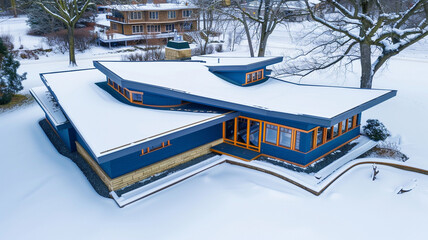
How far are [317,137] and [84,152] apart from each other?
11.4 meters

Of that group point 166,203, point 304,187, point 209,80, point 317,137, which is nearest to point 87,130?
point 166,203

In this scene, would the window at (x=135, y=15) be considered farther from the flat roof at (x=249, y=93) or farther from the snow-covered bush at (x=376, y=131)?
the snow-covered bush at (x=376, y=131)

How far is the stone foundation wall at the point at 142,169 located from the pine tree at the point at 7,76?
10322 millimetres

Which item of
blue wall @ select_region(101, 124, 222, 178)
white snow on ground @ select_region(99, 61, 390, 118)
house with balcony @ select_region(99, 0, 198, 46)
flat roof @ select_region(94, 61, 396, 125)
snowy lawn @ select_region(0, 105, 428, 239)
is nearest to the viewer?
snowy lawn @ select_region(0, 105, 428, 239)

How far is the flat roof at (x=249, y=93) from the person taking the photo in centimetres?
1504

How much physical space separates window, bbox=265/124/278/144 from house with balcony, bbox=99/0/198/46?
33.2m

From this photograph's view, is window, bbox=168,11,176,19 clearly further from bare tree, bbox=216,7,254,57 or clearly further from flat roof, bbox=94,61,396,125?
flat roof, bbox=94,61,396,125

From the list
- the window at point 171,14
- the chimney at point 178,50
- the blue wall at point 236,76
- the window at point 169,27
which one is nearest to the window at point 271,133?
the blue wall at point 236,76

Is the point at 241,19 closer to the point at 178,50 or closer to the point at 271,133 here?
the point at 178,50

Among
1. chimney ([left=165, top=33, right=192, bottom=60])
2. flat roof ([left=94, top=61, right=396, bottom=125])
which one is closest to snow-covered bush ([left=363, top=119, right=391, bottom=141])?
flat roof ([left=94, top=61, right=396, bottom=125])

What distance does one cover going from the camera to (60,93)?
17969 mm

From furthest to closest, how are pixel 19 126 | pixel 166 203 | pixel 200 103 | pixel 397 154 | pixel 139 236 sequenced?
pixel 19 126 → pixel 397 154 → pixel 200 103 → pixel 166 203 → pixel 139 236

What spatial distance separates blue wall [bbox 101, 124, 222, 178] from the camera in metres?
13.8

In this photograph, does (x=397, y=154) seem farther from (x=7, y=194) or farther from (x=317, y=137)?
(x=7, y=194)
